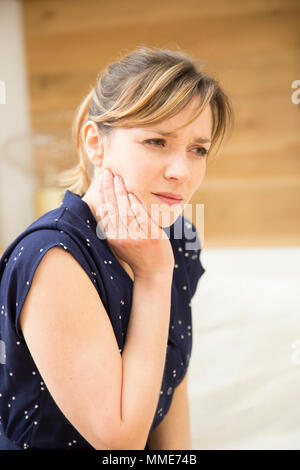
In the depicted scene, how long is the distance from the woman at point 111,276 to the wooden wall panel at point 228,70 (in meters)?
2.85

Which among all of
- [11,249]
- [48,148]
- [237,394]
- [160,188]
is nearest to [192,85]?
[160,188]

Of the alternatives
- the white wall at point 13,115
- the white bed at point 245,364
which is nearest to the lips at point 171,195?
the white bed at point 245,364

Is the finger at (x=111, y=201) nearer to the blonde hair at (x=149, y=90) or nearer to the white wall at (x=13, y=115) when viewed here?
the blonde hair at (x=149, y=90)

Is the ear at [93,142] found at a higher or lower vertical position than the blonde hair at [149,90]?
lower

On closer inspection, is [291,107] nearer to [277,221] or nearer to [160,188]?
[277,221]

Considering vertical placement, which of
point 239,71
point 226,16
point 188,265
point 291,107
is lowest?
point 188,265

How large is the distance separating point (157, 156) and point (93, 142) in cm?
14

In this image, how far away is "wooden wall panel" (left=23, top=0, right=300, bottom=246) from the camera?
12.2ft

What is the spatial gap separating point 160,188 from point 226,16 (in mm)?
3217

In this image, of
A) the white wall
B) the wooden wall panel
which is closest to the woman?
the wooden wall panel

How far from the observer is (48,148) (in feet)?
11.3

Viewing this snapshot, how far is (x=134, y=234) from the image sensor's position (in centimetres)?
89

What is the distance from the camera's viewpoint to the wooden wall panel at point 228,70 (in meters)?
3.73

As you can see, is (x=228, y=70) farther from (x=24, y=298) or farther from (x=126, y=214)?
(x=24, y=298)
